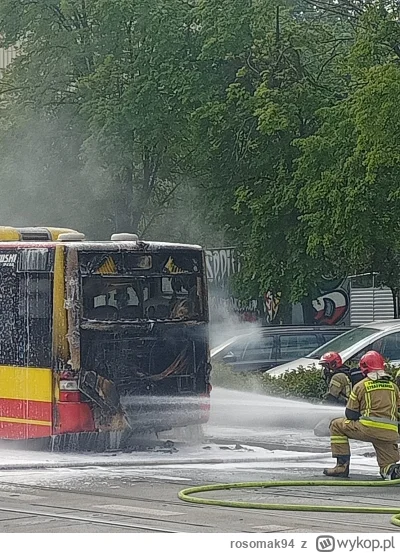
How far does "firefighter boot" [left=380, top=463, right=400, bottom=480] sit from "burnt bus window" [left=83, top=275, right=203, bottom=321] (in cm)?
388

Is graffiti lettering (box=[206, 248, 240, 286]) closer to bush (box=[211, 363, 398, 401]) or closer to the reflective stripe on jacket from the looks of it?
bush (box=[211, 363, 398, 401])

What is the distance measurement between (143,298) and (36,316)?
136 centimetres

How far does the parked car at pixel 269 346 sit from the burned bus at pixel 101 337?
7359 millimetres

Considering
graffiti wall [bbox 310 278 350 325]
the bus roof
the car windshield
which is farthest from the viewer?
graffiti wall [bbox 310 278 350 325]

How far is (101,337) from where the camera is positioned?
46.6ft

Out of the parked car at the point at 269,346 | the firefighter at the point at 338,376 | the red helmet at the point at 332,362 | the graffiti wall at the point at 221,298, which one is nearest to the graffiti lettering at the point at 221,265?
the graffiti wall at the point at 221,298

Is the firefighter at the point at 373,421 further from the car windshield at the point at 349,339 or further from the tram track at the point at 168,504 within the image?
the car windshield at the point at 349,339

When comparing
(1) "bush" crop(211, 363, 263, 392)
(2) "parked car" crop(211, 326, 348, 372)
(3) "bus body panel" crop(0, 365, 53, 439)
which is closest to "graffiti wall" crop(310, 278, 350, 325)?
(2) "parked car" crop(211, 326, 348, 372)

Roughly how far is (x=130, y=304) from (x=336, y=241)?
639cm

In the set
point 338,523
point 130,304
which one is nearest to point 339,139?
point 130,304

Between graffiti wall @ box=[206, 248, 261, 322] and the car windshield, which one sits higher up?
graffiti wall @ box=[206, 248, 261, 322]

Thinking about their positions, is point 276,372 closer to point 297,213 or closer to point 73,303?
point 297,213

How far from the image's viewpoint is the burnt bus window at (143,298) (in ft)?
46.6

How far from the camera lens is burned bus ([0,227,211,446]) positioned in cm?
1392
